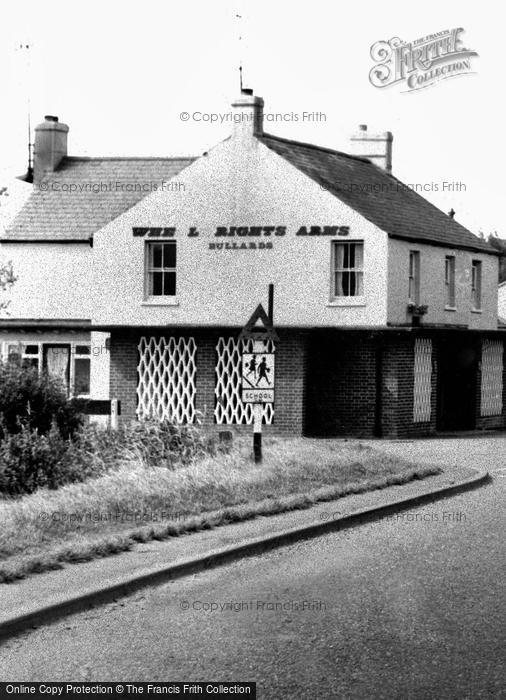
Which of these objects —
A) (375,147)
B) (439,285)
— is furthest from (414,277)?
(375,147)

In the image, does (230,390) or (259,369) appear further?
(230,390)

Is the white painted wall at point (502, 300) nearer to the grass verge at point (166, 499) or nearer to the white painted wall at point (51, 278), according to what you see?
the white painted wall at point (51, 278)

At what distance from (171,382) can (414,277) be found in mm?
7239

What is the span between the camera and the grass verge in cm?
1165

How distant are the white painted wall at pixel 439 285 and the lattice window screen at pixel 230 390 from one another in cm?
407

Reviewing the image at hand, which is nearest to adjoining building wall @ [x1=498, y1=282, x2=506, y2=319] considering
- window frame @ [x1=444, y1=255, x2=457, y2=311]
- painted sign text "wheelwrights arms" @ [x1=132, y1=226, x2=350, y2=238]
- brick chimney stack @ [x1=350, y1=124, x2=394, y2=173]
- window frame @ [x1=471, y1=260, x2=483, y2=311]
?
brick chimney stack @ [x1=350, y1=124, x2=394, y2=173]

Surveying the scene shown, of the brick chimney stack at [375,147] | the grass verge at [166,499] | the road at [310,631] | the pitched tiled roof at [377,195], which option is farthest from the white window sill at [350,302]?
the road at [310,631]

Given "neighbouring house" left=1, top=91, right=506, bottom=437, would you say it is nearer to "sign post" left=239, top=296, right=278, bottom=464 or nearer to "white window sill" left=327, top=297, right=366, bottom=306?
"white window sill" left=327, top=297, right=366, bottom=306

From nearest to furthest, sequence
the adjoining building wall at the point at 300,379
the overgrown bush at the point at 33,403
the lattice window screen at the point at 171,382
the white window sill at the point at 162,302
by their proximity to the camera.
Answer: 1. the overgrown bush at the point at 33,403
2. the adjoining building wall at the point at 300,379
3. the lattice window screen at the point at 171,382
4. the white window sill at the point at 162,302

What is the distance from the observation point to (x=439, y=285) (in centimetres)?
3750

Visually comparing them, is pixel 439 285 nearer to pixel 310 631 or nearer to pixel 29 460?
pixel 29 460

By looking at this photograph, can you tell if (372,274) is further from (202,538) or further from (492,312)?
(202,538)

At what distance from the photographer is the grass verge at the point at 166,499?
1165 cm

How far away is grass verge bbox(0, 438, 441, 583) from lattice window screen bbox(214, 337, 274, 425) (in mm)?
12447
